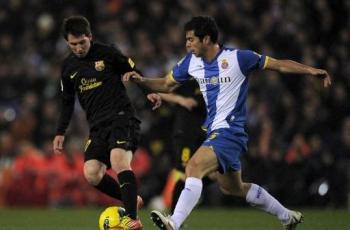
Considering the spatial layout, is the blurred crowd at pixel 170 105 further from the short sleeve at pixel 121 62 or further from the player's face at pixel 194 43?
the player's face at pixel 194 43

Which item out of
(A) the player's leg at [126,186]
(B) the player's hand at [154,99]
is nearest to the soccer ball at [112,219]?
(A) the player's leg at [126,186]

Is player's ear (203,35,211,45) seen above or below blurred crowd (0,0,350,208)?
above

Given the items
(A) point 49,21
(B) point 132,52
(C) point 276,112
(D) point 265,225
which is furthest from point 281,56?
(D) point 265,225

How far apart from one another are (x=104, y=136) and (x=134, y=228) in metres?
1.11

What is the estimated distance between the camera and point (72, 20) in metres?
9.52

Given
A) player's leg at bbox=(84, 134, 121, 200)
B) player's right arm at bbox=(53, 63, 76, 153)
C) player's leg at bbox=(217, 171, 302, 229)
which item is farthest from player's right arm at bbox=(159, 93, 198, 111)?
player's leg at bbox=(217, 171, 302, 229)

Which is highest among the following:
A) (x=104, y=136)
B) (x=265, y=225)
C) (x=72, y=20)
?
(x=72, y=20)

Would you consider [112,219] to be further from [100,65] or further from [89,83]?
[100,65]

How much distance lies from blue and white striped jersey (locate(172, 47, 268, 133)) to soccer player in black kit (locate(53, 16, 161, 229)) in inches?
25.3

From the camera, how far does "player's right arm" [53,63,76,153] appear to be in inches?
389

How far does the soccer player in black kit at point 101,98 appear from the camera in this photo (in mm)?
9461

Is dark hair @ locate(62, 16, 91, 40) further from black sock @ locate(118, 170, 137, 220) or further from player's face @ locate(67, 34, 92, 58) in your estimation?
black sock @ locate(118, 170, 137, 220)

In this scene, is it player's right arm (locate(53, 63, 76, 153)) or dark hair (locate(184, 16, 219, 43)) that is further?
player's right arm (locate(53, 63, 76, 153))

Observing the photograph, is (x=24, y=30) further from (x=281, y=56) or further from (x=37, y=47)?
(x=281, y=56)
